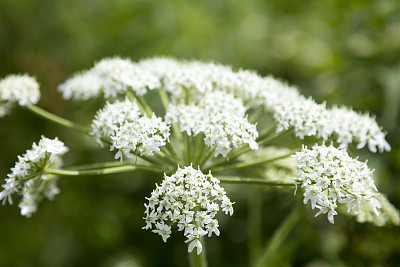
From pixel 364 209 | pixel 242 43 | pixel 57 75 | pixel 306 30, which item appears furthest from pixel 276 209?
pixel 57 75

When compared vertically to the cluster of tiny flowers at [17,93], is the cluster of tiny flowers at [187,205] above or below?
below

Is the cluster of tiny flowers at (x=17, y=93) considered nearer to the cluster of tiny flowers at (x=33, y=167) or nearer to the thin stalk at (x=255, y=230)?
the cluster of tiny flowers at (x=33, y=167)

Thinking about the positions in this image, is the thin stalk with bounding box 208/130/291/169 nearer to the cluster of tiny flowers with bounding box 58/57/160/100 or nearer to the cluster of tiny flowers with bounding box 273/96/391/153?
the cluster of tiny flowers with bounding box 273/96/391/153

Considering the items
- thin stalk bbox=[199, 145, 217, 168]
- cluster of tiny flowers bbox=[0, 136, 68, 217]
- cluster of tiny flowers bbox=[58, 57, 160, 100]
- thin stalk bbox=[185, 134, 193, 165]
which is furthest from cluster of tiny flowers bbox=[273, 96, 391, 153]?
cluster of tiny flowers bbox=[0, 136, 68, 217]

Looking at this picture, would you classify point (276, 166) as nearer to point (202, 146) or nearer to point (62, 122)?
point (202, 146)

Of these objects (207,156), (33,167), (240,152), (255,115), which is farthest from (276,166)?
(33,167)

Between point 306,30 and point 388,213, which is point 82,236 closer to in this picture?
point 388,213

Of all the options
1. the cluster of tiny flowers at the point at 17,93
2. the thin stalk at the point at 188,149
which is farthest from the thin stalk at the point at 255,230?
the cluster of tiny flowers at the point at 17,93

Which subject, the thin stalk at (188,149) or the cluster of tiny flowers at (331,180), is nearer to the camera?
the cluster of tiny flowers at (331,180)
